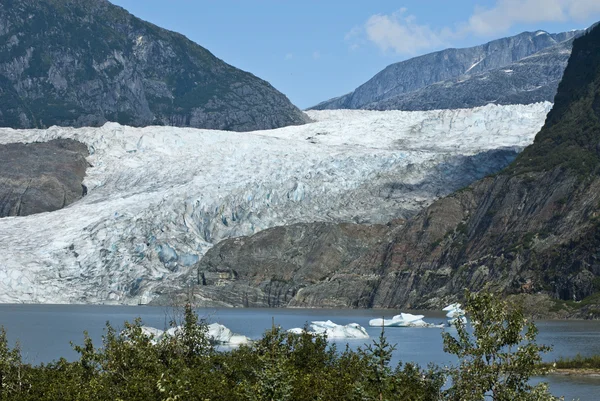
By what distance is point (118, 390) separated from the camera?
31547 mm

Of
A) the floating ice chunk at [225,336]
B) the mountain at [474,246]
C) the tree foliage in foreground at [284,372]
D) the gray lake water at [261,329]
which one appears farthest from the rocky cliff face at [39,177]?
the tree foliage in foreground at [284,372]

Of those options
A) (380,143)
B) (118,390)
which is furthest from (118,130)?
(118,390)

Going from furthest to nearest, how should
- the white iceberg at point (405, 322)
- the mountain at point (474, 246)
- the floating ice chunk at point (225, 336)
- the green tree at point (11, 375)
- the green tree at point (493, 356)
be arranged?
the mountain at point (474, 246), the white iceberg at point (405, 322), the floating ice chunk at point (225, 336), the green tree at point (11, 375), the green tree at point (493, 356)

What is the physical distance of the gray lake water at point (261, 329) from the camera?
57172 mm

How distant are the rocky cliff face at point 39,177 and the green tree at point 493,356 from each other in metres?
132

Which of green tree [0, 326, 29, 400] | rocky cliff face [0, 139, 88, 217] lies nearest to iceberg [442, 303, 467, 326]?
green tree [0, 326, 29, 400]

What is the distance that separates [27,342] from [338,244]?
6203 centimetres

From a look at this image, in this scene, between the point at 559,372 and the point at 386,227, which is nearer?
the point at 559,372

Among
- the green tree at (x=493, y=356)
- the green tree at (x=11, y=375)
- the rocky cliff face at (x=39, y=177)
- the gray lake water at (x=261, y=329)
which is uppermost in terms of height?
the rocky cliff face at (x=39, y=177)

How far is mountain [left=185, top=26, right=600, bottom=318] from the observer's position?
96438 millimetres

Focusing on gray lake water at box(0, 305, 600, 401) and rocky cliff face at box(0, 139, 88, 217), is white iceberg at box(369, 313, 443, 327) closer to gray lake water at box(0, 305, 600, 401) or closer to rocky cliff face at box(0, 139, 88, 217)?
gray lake water at box(0, 305, 600, 401)

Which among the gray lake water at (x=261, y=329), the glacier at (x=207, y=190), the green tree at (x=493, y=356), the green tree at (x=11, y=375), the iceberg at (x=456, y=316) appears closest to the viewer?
the green tree at (x=493, y=356)

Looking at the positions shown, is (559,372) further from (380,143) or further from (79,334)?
(380,143)

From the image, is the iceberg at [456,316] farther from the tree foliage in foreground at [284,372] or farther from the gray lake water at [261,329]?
the gray lake water at [261,329]
